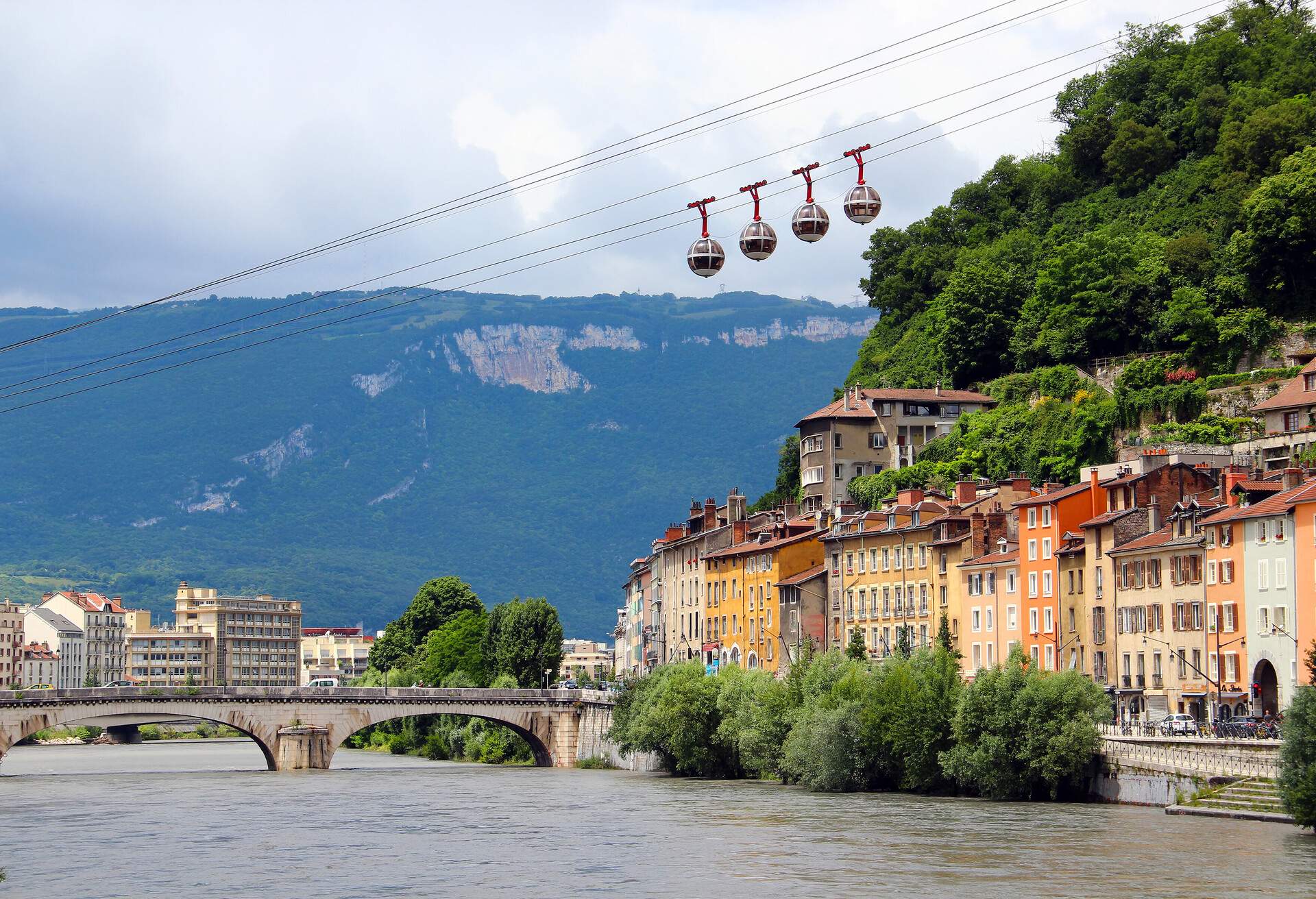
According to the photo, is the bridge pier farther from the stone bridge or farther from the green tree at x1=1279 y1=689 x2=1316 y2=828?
the green tree at x1=1279 y1=689 x2=1316 y2=828

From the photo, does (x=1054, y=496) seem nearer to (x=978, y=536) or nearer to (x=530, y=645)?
(x=978, y=536)

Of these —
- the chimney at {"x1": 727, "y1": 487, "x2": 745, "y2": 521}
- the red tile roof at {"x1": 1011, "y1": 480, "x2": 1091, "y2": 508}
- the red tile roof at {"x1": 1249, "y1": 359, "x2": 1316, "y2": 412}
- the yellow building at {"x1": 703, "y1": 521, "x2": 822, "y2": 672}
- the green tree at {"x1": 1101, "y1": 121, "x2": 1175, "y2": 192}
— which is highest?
the green tree at {"x1": 1101, "y1": 121, "x2": 1175, "y2": 192}

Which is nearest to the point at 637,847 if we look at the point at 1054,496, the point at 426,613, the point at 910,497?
the point at 1054,496

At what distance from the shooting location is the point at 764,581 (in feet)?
348

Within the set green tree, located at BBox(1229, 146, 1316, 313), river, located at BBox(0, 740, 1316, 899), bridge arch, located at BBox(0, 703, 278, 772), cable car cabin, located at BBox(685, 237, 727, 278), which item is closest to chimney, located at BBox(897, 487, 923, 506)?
river, located at BBox(0, 740, 1316, 899)

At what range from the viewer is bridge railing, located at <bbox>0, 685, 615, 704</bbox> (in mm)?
114250

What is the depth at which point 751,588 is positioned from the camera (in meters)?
108

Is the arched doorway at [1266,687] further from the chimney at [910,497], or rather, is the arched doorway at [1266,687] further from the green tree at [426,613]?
the green tree at [426,613]

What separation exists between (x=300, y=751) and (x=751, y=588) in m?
30.3

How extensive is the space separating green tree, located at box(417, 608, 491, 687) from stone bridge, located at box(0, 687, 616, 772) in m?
30.2

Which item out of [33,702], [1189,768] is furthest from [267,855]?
[33,702]

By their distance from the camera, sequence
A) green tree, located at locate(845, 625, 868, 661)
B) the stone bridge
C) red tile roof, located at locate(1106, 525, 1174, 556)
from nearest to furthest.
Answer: red tile roof, located at locate(1106, 525, 1174, 556), green tree, located at locate(845, 625, 868, 661), the stone bridge

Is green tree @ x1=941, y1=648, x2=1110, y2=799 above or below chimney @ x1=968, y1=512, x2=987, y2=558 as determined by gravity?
below

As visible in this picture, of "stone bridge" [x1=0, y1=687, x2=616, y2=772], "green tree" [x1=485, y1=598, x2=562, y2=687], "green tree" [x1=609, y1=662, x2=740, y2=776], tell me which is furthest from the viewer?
"green tree" [x1=485, y1=598, x2=562, y2=687]
